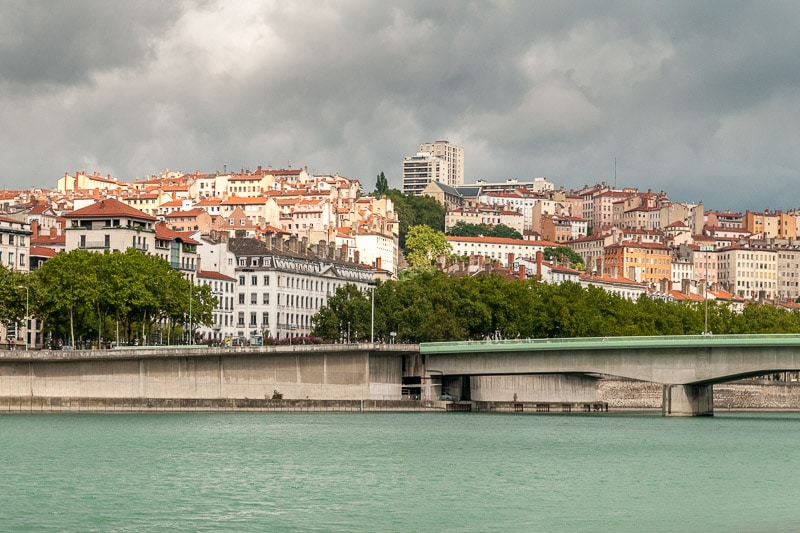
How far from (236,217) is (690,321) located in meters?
71.9

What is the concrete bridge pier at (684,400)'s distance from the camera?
9669 cm

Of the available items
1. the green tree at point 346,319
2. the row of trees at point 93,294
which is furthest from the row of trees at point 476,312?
the row of trees at point 93,294

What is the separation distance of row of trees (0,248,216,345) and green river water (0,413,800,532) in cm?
1382

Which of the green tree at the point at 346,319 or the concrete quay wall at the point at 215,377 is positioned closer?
the concrete quay wall at the point at 215,377

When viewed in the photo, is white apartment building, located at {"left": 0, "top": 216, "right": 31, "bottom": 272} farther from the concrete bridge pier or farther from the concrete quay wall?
the concrete bridge pier

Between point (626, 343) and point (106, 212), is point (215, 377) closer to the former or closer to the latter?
point (626, 343)

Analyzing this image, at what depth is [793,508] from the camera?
47.3 m

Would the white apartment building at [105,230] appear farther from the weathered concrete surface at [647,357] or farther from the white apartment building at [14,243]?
the weathered concrete surface at [647,357]

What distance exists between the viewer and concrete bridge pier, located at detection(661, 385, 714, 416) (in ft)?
317

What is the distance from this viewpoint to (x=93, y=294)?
97.6m

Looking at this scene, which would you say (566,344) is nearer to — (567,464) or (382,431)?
(382,431)

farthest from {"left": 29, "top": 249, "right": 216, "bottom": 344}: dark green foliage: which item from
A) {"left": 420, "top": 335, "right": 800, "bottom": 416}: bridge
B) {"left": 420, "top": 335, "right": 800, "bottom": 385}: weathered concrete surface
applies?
{"left": 420, "top": 335, "right": 800, "bottom": 385}: weathered concrete surface

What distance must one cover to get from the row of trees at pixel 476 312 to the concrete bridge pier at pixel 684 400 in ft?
63.0

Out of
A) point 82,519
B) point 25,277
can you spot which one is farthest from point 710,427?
point 82,519
